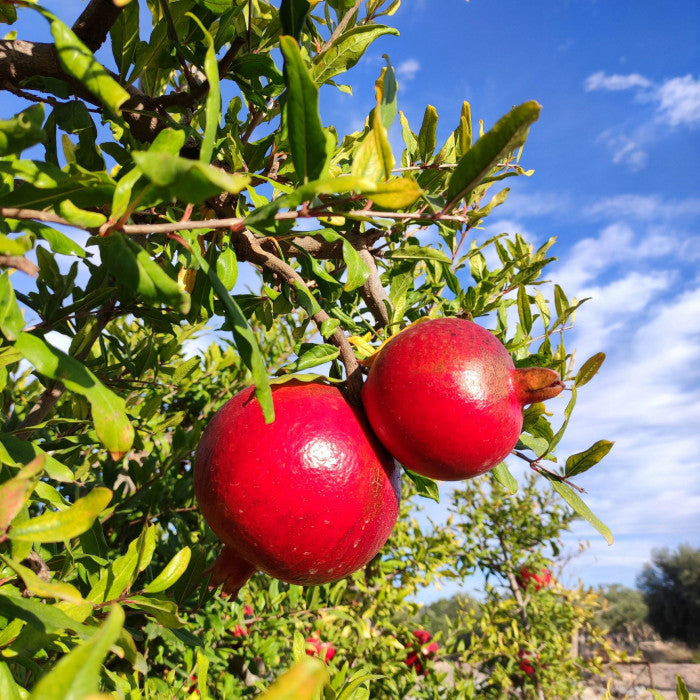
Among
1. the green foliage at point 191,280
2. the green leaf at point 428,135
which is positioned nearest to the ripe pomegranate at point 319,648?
the green foliage at point 191,280

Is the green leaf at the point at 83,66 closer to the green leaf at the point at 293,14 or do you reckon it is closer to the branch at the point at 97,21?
the green leaf at the point at 293,14

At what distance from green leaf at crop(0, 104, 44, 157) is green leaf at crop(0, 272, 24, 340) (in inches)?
4.4

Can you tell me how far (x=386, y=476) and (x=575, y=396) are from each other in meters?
0.33

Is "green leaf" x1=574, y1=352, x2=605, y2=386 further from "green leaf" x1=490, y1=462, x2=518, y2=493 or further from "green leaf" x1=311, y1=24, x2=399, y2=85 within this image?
"green leaf" x1=311, y1=24, x2=399, y2=85

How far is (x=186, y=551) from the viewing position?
0.78 metres

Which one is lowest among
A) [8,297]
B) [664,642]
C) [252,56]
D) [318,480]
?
[664,642]

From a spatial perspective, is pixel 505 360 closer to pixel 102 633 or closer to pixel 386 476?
pixel 386 476

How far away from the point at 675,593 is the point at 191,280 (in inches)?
718

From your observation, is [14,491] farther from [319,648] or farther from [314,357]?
[319,648]

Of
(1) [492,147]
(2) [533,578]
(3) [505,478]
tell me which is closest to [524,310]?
(3) [505,478]

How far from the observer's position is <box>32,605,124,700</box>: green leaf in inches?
10.7

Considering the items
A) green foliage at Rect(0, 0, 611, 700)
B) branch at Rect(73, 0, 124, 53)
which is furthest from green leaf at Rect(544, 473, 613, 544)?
branch at Rect(73, 0, 124, 53)

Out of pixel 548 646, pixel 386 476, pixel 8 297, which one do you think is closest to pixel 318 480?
pixel 386 476

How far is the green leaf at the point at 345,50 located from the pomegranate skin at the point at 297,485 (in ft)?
1.62
